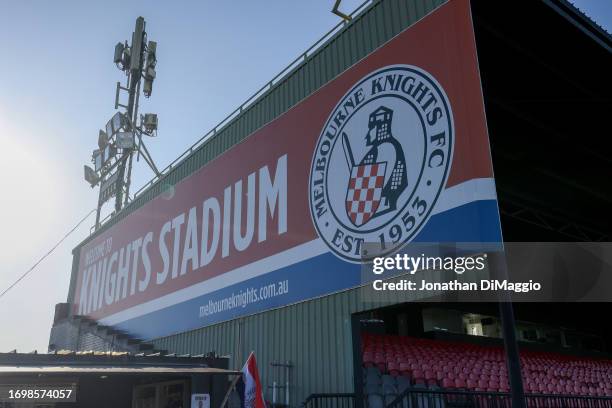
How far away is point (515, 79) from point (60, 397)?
13.3 metres

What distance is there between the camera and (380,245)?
34.5ft

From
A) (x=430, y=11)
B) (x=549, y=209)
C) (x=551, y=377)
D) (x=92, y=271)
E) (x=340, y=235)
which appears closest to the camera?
(x=430, y=11)

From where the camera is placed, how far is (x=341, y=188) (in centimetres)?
1162

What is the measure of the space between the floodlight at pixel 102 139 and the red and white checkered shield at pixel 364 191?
2331cm

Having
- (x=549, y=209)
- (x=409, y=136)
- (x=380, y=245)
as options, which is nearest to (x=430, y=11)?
(x=409, y=136)

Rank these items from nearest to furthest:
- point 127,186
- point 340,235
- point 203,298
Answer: point 340,235, point 203,298, point 127,186

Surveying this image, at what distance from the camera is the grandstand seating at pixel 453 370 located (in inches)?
477

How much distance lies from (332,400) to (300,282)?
2.77 metres

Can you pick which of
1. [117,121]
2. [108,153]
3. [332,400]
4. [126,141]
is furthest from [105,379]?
[108,153]

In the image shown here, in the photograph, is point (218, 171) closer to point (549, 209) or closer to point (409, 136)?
point (409, 136)

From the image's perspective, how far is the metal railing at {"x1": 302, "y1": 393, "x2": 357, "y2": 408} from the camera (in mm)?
10297

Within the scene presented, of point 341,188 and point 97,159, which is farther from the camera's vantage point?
point 97,159
